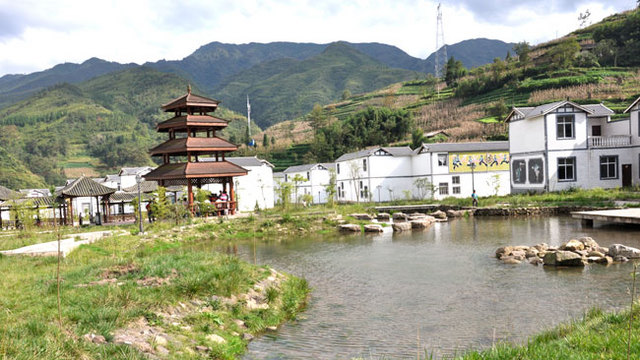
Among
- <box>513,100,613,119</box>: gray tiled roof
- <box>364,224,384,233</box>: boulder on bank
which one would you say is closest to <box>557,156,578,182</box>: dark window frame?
<box>513,100,613,119</box>: gray tiled roof

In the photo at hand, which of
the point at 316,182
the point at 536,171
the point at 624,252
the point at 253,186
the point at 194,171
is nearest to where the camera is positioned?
the point at 624,252

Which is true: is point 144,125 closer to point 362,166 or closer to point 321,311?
point 362,166

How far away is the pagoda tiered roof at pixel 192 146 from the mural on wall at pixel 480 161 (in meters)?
22.3

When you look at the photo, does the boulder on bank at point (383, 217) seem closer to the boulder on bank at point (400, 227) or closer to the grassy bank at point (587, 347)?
the boulder on bank at point (400, 227)

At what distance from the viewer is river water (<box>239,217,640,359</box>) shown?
316 inches

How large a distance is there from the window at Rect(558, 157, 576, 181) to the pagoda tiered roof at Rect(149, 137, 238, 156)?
24.6m

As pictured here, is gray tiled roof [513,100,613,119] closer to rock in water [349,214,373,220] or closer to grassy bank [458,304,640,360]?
rock in water [349,214,373,220]

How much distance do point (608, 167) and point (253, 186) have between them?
29458 mm

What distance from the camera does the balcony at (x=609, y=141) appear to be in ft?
105

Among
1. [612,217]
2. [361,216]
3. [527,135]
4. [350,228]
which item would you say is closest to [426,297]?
[350,228]

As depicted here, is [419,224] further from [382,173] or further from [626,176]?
[626,176]

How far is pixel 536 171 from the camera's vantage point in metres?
33.4

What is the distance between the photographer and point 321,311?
1013 cm

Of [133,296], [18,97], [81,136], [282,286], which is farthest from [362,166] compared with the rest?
[18,97]
